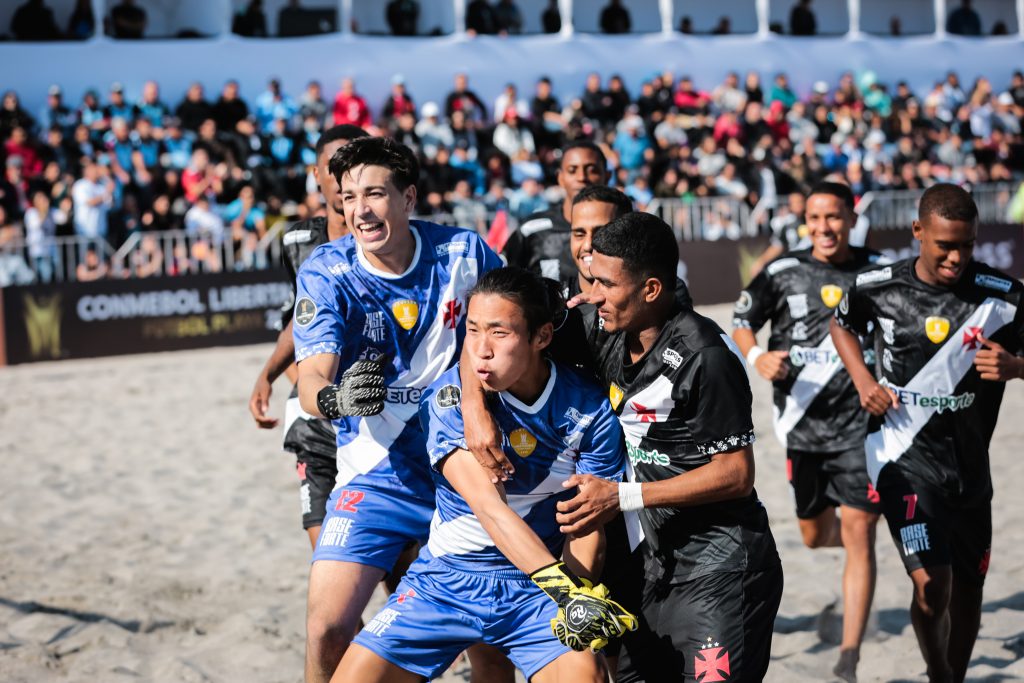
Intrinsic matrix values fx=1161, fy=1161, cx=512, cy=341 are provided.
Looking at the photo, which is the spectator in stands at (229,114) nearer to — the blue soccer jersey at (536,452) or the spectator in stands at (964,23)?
the blue soccer jersey at (536,452)

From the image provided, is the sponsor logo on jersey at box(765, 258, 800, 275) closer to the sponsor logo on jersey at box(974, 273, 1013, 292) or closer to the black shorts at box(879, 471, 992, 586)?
the sponsor logo on jersey at box(974, 273, 1013, 292)

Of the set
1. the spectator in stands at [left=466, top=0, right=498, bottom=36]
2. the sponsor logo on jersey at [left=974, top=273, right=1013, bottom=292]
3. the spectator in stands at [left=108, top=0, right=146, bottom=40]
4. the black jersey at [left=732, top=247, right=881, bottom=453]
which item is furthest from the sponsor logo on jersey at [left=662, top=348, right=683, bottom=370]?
the spectator in stands at [left=466, top=0, right=498, bottom=36]

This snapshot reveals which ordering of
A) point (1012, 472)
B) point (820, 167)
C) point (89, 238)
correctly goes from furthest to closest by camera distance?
point (820, 167)
point (89, 238)
point (1012, 472)

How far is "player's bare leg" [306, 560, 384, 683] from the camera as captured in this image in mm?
4418

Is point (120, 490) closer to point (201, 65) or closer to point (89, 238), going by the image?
point (89, 238)

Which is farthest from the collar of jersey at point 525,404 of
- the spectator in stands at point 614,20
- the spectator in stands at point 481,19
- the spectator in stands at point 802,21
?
the spectator in stands at point 802,21

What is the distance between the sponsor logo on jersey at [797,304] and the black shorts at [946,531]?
1545 millimetres

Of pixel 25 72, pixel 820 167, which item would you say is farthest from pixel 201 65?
pixel 820 167

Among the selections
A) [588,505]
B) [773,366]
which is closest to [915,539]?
[773,366]

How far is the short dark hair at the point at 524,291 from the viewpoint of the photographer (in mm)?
3875

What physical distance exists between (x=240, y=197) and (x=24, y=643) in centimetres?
1242

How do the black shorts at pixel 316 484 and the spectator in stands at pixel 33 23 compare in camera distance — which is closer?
the black shorts at pixel 316 484

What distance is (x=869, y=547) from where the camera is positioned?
609cm

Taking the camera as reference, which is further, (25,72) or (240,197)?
(25,72)
